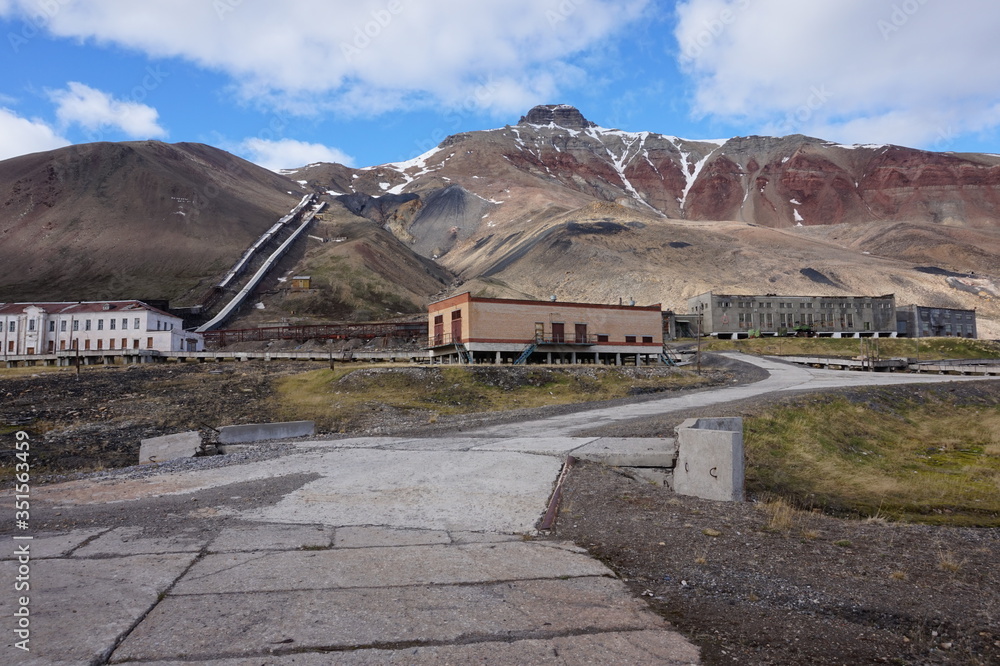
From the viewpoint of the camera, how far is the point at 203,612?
5.70 m

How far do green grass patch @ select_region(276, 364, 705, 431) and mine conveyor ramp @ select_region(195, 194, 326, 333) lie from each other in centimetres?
5132

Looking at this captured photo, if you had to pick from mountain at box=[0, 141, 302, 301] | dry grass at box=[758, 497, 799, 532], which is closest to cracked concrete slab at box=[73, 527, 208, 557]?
dry grass at box=[758, 497, 799, 532]

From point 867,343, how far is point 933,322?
3253cm

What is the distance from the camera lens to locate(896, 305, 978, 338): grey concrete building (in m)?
97.6

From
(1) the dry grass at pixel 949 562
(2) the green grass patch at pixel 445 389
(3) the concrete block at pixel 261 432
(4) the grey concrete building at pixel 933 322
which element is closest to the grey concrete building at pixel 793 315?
(4) the grey concrete building at pixel 933 322

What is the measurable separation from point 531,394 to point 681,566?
93.9 ft

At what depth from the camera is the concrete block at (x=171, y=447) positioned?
1727 cm

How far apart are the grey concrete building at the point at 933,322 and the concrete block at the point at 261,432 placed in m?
104

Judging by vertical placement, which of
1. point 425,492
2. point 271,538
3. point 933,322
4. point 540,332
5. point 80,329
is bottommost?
point 425,492

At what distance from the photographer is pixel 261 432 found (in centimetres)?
1948

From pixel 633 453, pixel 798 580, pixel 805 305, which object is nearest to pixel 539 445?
pixel 633 453

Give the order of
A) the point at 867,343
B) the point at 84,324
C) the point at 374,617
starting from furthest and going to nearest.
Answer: the point at 867,343 < the point at 84,324 < the point at 374,617

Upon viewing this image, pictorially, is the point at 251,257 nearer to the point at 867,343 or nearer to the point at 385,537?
the point at 867,343

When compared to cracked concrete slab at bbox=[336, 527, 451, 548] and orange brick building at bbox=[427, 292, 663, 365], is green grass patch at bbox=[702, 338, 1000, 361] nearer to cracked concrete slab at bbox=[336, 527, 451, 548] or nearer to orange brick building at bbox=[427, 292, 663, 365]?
orange brick building at bbox=[427, 292, 663, 365]
